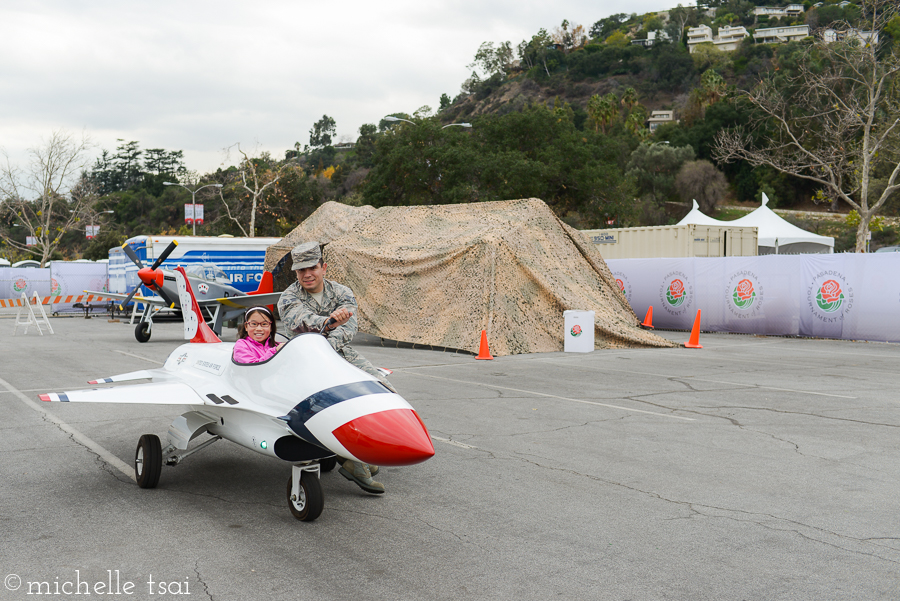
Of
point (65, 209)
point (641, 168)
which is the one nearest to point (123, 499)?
point (65, 209)

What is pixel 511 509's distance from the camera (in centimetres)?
522

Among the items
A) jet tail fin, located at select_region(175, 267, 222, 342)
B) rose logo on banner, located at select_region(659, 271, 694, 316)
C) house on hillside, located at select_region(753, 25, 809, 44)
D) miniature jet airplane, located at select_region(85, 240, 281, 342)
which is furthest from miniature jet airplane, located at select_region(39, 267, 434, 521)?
house on hillside, located at select_region(753, 25, 809, 44)

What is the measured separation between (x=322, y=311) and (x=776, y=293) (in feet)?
56.5

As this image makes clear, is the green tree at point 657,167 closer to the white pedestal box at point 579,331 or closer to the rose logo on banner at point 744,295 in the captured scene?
the rose logo on banner at point 744,295

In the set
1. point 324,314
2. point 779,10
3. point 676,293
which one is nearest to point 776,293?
point 676,293

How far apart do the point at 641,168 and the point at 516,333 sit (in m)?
64.8

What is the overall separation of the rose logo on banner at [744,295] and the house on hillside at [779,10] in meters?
198

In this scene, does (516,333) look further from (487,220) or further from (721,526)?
(721,526)

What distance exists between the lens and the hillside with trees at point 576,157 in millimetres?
39562

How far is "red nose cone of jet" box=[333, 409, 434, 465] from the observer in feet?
14.0

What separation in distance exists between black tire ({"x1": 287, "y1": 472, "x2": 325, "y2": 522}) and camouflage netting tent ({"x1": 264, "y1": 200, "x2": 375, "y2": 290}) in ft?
54.0

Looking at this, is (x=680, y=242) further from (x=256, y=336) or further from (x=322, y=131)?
(x=322, y=131)

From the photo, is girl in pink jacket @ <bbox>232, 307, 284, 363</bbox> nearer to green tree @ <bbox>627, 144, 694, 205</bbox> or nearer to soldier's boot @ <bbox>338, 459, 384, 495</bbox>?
soldier's boot @ <bbox>338, 459, 384, 495</bbox>

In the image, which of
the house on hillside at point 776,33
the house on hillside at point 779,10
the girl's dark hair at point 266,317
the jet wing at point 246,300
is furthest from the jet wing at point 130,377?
the house on hillside at point 779,10
